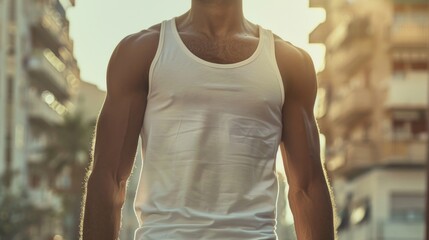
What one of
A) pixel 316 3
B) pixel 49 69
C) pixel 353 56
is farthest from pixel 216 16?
pixel 49 69


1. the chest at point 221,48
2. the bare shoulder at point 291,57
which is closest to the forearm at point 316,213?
the bare shoulder at point 291,57

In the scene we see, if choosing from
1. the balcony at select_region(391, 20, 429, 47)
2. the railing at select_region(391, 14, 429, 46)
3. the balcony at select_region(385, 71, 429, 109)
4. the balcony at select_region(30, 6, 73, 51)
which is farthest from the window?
the balcony at select_region(30, 6, 73, 51)

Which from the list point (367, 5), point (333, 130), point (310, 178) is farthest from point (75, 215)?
point (310, 178)

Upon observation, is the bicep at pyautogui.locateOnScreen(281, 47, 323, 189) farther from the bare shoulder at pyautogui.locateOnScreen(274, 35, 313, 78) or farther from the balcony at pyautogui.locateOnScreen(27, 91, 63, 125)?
the balcony at pyautogui.locateOnScreen(27, 91, 63, 125)

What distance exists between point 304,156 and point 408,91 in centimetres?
8278

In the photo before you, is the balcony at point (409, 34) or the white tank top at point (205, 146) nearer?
the white tank top at point (205, 146)

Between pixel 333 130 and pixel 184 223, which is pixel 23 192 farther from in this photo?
pixel 184 223

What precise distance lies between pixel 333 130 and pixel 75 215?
823 inches

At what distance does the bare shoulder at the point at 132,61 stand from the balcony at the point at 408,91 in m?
82.9

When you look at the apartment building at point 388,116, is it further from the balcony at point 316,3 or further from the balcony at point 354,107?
the balcony at point 316,3

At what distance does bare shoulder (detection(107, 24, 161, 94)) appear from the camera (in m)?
4.96

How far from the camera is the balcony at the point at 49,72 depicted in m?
110

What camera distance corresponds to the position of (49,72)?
114 metres

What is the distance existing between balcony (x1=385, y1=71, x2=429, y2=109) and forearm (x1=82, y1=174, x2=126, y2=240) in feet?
272
